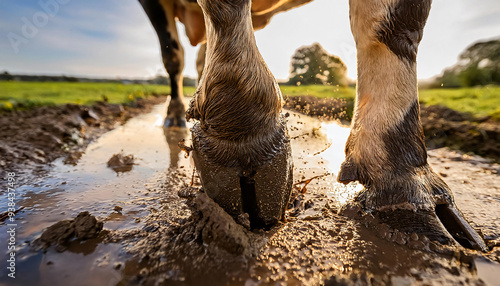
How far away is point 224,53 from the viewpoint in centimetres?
126

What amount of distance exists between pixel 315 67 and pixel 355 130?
2.95 ft

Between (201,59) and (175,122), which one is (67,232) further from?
(201,59)

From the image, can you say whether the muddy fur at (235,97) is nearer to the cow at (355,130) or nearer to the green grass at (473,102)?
the cow at (355,130)

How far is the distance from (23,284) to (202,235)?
2.20 feet

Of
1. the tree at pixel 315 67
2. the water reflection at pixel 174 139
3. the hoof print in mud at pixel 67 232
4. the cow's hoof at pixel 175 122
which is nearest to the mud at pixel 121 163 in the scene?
the water reflection at pixel 174 139

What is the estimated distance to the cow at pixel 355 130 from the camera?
129cm

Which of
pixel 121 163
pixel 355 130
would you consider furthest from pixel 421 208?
pixel 121 163

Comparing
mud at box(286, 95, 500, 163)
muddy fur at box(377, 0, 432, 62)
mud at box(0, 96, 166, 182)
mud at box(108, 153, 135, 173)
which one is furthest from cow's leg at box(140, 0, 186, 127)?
muddy fur at box(377, 0, 432, 62)

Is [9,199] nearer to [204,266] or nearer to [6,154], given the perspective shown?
[6,154]

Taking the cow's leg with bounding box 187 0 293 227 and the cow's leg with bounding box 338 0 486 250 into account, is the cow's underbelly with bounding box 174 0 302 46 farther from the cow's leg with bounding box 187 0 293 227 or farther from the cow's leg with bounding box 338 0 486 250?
the cow's leg with bounding box 187 0 293 227

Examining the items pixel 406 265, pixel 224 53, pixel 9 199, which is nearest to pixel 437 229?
pixel 406 265

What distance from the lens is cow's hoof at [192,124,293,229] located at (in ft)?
4.64

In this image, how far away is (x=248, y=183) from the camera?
1424 mm

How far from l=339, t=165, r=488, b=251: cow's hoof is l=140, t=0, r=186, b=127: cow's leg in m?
3.25
